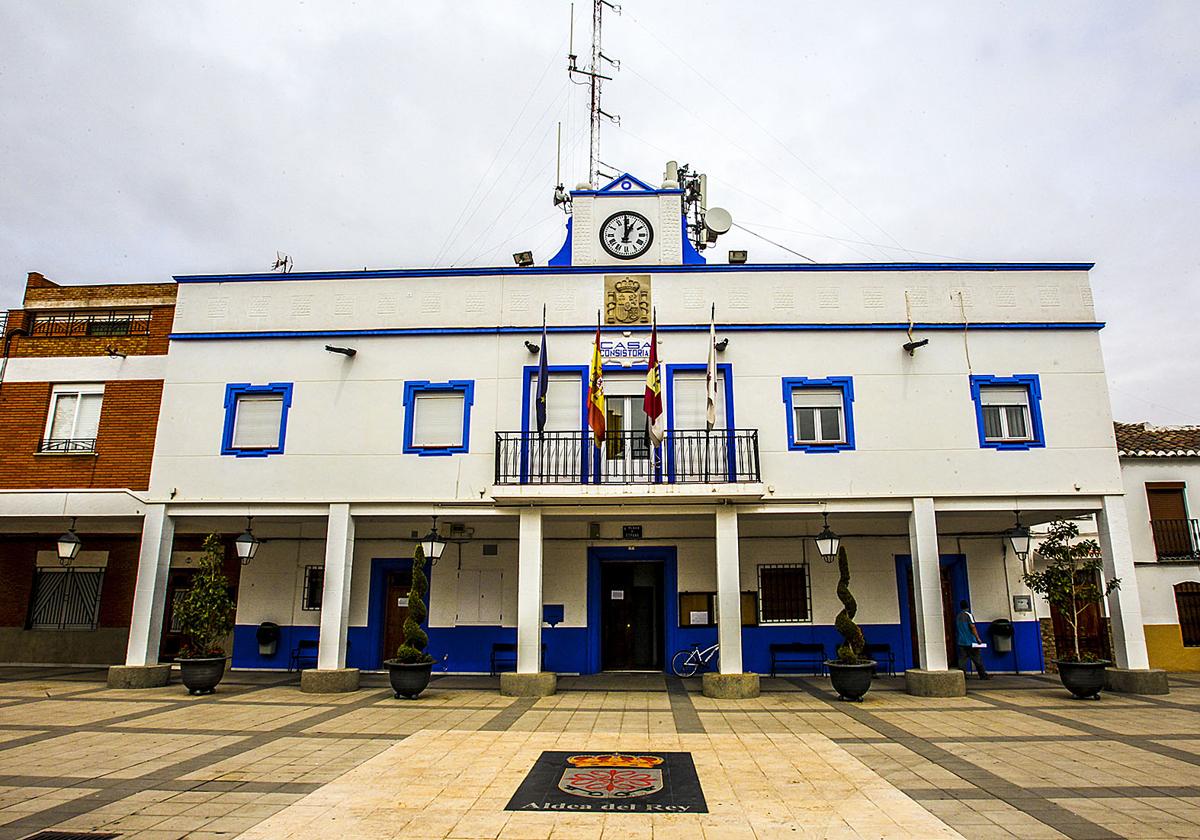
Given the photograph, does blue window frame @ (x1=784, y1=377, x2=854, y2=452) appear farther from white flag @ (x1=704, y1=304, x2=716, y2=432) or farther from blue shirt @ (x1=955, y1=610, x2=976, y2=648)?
blue shirt @ (x1=955, y1=610, x2=976, y2=648)

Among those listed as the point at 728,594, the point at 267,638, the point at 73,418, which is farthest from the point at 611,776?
the point at 73,418

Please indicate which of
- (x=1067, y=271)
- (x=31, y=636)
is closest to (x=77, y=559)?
(x=31, y=636)

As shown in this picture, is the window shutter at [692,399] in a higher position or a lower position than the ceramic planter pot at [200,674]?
higher

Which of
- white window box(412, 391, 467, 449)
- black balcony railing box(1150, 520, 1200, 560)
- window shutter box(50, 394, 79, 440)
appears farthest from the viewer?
black balcony railing box(1150, 520, 1200, 560)

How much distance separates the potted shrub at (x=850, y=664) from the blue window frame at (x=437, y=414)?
24.0ft

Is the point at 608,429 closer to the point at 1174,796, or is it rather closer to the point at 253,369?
the point at 253,369

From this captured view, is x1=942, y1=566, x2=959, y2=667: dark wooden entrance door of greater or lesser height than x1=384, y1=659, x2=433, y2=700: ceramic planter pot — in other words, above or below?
above

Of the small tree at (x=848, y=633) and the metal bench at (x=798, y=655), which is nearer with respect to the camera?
the small tree at (x=848, y=633)

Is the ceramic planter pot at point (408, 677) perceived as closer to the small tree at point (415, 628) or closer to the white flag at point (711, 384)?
the small tree at point (415, 628)

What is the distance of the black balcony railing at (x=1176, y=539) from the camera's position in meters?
16.1

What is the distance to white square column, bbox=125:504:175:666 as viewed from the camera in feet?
43.4

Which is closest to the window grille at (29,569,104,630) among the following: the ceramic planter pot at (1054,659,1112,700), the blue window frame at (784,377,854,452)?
the blue window frame at (784,377,854,452)

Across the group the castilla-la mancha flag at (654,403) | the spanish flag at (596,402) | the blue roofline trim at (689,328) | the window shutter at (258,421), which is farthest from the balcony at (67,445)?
the castilla-la mancha flag at (654,403)

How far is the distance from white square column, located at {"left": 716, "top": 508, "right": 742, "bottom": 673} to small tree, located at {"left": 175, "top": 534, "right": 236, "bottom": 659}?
8724 millimetres
